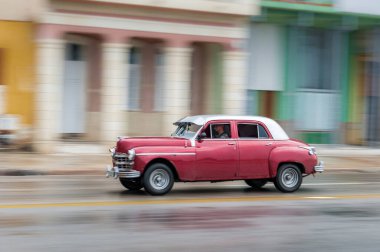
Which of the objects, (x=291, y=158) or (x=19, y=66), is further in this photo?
(x=19, y=66)

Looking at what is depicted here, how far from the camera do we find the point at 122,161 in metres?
11.2

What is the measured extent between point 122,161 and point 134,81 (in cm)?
1063

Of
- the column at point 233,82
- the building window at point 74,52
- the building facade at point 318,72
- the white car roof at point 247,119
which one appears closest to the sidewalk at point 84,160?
the building facade at point 318,72

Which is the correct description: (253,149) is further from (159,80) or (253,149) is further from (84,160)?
(159,80)

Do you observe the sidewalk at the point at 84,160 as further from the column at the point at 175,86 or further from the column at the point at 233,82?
the column at the point at 233,82

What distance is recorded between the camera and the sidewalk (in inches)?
633

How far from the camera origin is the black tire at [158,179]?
1109 centimetres

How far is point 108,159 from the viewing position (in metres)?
18.4

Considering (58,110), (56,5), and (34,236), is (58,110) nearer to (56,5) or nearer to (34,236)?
(56,5)

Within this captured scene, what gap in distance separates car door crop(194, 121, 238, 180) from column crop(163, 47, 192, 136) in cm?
845

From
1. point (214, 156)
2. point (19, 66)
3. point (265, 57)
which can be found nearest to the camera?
point (214, 156)

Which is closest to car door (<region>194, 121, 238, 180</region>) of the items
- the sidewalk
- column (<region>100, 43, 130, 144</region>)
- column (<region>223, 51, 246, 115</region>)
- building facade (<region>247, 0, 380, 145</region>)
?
the sidewalk

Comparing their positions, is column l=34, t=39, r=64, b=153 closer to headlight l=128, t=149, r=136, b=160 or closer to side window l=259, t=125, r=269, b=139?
headlight l=128, t=149, r=136, b=160

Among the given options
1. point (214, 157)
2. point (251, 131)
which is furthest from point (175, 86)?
point (214, 157)
